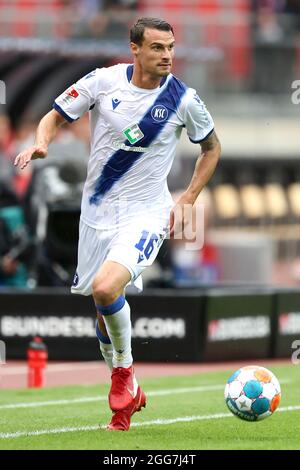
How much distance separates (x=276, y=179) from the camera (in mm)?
27375

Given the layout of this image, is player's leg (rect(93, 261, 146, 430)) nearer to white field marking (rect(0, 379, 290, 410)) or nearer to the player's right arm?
the player's right arm

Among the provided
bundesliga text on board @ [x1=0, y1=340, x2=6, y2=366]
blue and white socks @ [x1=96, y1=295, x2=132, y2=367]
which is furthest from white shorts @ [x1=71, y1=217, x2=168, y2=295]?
bundesliga text on board @ [x1=0, y1=340, x2=6, y2=366]

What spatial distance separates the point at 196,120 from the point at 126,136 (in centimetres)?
53

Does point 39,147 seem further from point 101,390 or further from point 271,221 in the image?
point 271,221

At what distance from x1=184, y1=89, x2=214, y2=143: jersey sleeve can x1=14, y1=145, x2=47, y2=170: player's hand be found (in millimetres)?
1126

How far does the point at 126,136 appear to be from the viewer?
933 centimetres

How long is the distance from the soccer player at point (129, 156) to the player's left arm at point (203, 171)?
11mm

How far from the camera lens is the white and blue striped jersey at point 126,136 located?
9344mm

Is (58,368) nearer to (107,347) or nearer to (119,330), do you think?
(107,347)

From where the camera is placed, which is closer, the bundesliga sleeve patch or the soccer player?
the soccer player

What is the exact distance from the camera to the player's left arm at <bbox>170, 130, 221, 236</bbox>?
31.0ft

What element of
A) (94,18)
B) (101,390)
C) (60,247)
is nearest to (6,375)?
(101,390)

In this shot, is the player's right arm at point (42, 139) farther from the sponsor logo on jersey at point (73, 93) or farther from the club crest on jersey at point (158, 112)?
the club crest on jersey at point (158, 112)
